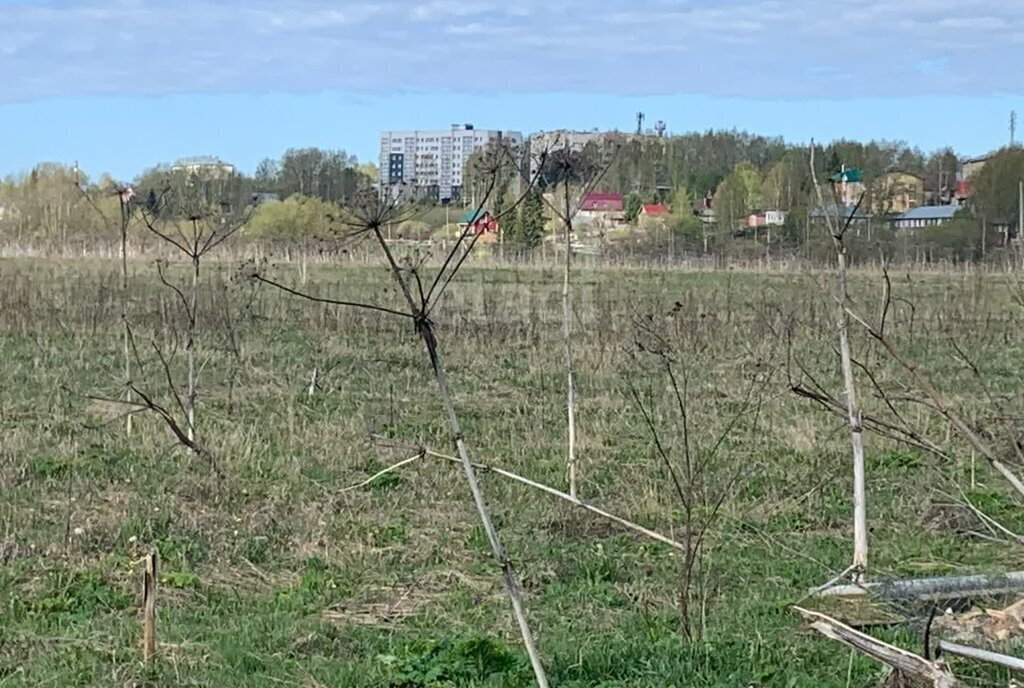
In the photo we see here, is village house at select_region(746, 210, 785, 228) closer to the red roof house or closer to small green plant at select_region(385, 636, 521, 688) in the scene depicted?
the red roof house

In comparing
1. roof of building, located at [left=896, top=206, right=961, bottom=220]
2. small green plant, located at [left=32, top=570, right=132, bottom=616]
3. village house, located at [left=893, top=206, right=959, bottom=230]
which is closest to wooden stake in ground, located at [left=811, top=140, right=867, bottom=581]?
small green plant, located at [left=32, top=570, right=132, bottom=616]

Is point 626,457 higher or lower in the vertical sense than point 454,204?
lower

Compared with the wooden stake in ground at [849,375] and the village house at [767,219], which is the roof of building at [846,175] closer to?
the wooden stake in ground at [849,375]

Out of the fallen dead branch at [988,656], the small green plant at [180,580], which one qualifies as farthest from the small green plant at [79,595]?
the fallen dead branch at [988,656]

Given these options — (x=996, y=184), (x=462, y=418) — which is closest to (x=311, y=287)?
(x=462, y=418)

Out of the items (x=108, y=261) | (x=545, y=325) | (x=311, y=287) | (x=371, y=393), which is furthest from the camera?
(x=108, y=261)

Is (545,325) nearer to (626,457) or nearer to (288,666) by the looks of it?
(626,457)

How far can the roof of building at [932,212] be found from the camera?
4378cm

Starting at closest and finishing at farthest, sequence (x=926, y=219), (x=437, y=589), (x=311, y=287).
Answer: (x=437, y=589), (x=311, y=287), (x=926, y=219)

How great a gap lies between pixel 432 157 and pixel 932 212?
44216mm

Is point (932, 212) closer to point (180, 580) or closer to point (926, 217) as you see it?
point (926, 217)

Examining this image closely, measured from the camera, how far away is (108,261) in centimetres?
3130

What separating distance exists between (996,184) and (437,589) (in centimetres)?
4030

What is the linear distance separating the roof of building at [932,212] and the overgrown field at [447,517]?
3079cm
